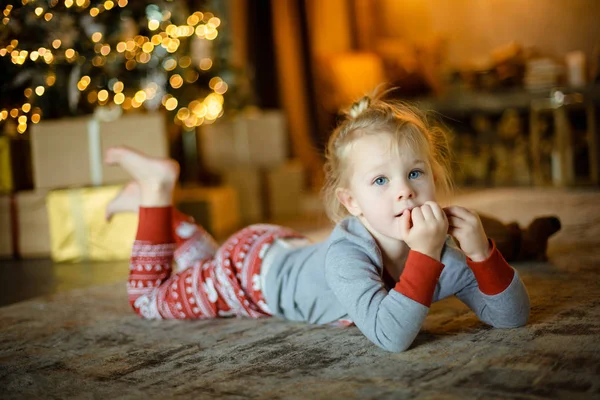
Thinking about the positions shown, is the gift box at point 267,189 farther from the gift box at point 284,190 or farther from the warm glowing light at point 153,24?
the warm glowing light at point 153,24

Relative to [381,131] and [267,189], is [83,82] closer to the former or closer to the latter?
[267,189]

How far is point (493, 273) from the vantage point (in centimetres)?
103

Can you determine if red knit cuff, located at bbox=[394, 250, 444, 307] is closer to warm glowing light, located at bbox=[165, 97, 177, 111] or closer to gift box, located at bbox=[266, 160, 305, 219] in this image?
warm glowing light, located at bbox=[165, 97, 177, 111]

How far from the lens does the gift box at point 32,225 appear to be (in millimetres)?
2463

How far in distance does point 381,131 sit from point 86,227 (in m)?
1.55

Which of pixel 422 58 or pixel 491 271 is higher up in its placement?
pixel 422 58

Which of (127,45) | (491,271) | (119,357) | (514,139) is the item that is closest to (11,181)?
(127,45)

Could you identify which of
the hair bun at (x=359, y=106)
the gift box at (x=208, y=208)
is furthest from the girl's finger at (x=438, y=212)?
the gift box at (x=208, y=208)

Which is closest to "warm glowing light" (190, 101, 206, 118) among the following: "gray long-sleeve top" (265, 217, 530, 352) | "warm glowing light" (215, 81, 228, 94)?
"warm glowing light" (215, 81, 228, 94)

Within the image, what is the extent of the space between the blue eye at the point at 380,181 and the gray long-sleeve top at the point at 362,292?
90 millimetres

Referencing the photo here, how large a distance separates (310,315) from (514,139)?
3335 mm

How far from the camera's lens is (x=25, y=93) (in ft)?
7.43

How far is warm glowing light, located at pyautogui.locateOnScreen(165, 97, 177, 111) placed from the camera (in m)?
2.80

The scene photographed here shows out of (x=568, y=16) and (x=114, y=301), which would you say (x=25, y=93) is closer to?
(x=114, y=301)
